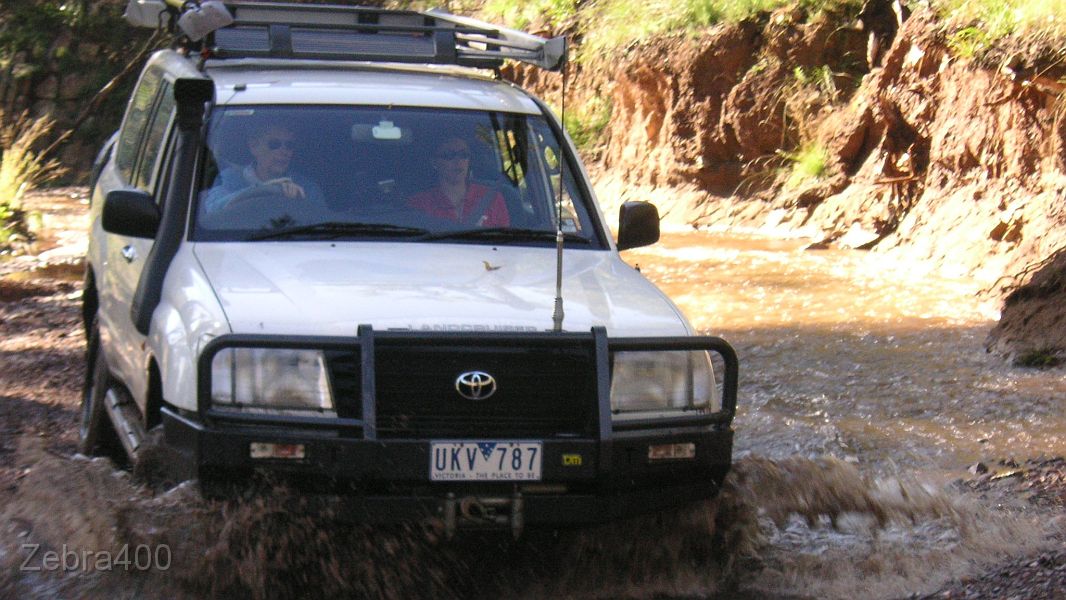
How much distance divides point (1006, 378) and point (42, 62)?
22652 millimetres

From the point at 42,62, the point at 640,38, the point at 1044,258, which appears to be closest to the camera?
the point at 1044,258

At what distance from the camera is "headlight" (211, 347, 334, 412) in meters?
4.13

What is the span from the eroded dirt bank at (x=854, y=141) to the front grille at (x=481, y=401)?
5.49 m

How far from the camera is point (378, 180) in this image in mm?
5418

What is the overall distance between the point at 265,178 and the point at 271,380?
4.46 feet

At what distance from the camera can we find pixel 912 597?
4.76 m

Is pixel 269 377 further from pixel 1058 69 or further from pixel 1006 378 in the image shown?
pixel 1058 69

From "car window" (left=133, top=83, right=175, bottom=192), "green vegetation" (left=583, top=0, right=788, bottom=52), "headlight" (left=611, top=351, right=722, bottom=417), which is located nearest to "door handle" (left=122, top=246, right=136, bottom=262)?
"car window" (left=133, top=83, right=175, bottom=192)

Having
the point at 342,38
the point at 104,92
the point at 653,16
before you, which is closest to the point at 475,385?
the point at 342,38

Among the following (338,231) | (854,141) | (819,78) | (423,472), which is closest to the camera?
(423,472)

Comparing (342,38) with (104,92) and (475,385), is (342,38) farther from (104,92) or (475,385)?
(104,92)

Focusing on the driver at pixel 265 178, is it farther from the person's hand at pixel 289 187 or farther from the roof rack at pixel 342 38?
the roof rack at pixel 342 38

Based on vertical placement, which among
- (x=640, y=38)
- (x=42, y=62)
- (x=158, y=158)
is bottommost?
(x=42, y=62)

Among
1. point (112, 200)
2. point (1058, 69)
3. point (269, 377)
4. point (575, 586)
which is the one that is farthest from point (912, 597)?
point (1058, 69)
